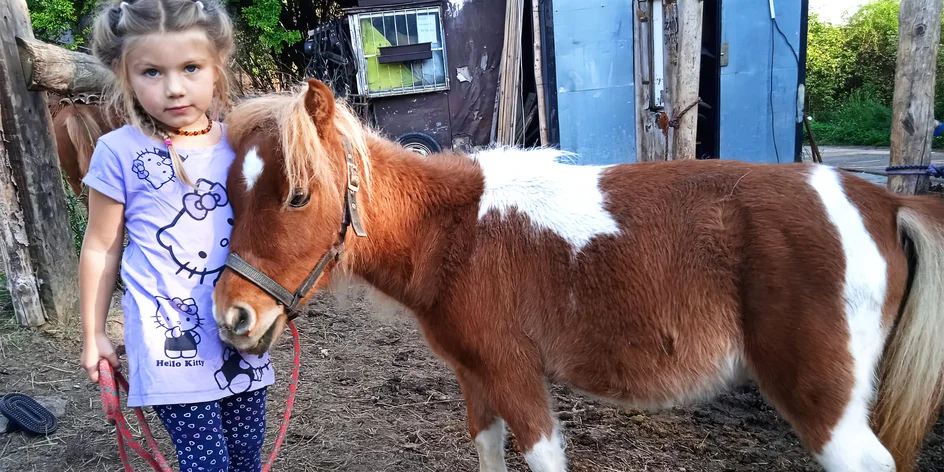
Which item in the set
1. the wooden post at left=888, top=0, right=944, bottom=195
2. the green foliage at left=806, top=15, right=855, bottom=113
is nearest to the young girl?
the wooden post at left=888, top=0, right=944, bottom=195

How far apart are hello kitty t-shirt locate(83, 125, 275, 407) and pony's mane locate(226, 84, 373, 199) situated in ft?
0.71

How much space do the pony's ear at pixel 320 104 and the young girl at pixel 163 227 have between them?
27cm

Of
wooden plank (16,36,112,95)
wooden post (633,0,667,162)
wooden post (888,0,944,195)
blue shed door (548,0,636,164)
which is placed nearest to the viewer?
wooden plank (16,36,112,95)

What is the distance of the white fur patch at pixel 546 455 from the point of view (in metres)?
1.84

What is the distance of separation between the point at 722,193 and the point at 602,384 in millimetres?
751

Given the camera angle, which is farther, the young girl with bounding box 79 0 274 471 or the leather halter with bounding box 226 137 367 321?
the leather halter with bounding box 226 137 367 321

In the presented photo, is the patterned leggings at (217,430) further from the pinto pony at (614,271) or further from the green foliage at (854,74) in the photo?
the green foliage at (854,74)

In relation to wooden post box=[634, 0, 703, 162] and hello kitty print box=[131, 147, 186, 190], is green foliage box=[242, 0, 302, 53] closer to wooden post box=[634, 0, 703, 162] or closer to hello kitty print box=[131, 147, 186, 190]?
wooden post box=[634, 0, 703, 162]

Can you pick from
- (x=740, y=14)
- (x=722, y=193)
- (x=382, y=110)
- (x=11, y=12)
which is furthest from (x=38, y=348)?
(x=740, y=14)

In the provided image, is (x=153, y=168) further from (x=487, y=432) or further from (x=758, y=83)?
(x=758, y=83)

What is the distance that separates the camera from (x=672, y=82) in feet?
15.8

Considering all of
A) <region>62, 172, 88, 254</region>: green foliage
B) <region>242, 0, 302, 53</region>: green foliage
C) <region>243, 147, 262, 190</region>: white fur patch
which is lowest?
<region>62, 172, 88, 254</region>: green foliage

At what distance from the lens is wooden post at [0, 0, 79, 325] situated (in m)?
3.57

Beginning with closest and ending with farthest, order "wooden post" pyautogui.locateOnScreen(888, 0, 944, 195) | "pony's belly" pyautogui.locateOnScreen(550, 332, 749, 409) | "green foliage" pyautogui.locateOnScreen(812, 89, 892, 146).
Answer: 1. "pony's belly" pyautogui.locateOnScreen(550, 332, 749, 409)
2. "wooden post" pyautogui.locateOnScreen(888, 0, 944, 195)
3. "green foliage" pyautogui.locateOnScreen(812, 89, 892, 146)
